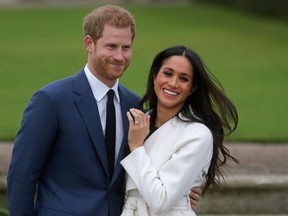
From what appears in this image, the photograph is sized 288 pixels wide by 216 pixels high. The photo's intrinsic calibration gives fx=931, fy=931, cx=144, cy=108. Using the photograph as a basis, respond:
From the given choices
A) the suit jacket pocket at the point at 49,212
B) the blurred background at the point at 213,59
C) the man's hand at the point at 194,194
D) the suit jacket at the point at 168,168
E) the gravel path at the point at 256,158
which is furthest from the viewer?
the gravel path at the point at 256,158

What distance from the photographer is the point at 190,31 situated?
21641 mm

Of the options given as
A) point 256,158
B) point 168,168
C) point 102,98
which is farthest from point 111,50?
point 256,158

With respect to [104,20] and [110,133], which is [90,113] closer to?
[110,133]

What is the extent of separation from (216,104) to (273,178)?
2.80 metres

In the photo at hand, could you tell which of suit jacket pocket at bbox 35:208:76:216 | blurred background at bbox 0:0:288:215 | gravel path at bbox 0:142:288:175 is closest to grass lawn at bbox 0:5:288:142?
blurred background at bbox 0:0:288:215

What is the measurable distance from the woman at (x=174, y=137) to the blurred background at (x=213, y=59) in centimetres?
277

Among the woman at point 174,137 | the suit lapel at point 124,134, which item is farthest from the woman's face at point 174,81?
the suit lapel at point 124,134

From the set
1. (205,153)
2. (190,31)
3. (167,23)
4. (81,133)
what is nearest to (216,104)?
(205,153)

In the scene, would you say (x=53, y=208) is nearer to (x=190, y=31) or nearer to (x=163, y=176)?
(x=163, y=176)

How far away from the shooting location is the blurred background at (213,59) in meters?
7.13

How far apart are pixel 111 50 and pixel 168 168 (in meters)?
0.58

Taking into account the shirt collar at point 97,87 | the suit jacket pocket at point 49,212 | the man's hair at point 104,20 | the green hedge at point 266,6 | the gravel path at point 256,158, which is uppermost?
the man's hair at point 104,20

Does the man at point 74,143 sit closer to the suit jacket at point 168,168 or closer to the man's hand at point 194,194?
the suit jacket at point 168,168

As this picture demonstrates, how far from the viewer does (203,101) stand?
14.1 ft
